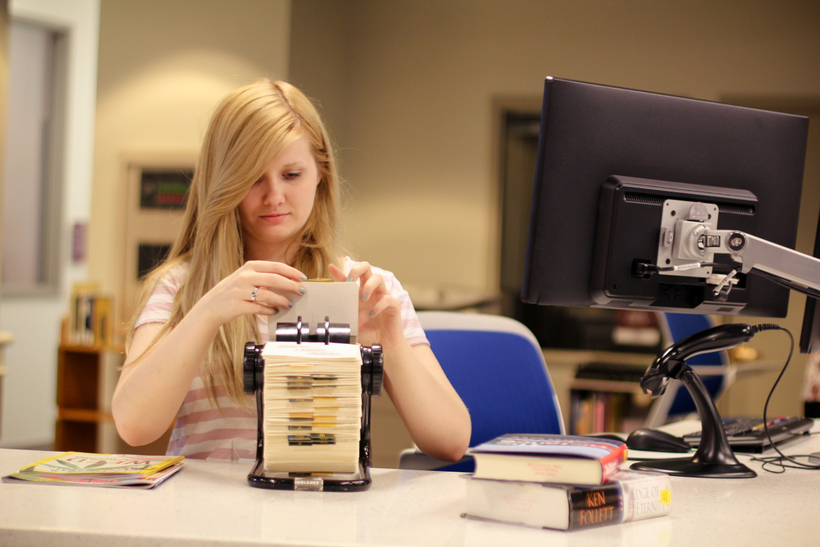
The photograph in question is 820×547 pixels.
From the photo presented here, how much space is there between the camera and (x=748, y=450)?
146 cm

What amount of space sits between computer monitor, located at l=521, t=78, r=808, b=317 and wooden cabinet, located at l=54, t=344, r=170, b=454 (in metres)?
3.20

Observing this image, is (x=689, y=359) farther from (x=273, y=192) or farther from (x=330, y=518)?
(x=330, y=518)

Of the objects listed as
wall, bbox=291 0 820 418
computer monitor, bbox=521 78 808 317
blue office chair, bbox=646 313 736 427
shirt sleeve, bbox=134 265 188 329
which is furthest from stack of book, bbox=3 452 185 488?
wall, bbox=291 0 820 418

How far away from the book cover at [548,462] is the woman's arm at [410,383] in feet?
1.17

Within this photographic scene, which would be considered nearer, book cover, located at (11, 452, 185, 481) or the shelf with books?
book cover, located at (11, 452, 185, 481)

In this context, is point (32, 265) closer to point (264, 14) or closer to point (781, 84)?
point (264, 14)

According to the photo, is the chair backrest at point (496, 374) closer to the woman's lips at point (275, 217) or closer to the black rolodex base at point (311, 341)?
the woman's lips at point (275, 217)

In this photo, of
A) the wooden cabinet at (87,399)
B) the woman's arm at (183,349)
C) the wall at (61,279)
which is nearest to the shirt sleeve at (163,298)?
the woman's arm at (183,349)

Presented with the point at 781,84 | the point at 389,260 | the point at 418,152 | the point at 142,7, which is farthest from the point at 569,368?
the point at 142,7

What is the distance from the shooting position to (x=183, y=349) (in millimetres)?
1169

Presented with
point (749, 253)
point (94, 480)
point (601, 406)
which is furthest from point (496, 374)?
point (601, 406)

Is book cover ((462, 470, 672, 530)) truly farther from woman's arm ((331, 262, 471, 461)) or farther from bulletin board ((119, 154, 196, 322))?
bulletin board ((119, 154, 196, 322))

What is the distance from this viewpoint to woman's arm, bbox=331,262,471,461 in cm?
120

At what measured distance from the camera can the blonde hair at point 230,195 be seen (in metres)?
1.39
